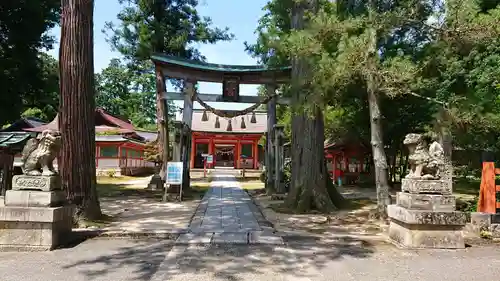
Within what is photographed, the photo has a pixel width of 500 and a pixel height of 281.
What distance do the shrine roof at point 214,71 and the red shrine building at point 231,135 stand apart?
14193 mm

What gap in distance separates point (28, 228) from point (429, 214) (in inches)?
231

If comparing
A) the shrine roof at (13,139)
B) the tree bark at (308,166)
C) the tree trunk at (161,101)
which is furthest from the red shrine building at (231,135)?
the shrine roof at (13,139)

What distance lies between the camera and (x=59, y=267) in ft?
14.8

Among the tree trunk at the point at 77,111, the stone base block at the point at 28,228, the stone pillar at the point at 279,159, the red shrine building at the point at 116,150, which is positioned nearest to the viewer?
the stone base block at the point at 28,228

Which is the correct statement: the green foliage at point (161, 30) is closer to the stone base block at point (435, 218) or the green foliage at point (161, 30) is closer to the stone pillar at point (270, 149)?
the stone pillar at point (270, 149)

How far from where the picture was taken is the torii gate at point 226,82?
1388 cm

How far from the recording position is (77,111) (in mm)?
7461

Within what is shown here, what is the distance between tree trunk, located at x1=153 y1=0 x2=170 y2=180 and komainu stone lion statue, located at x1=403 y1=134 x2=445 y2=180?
11.1m

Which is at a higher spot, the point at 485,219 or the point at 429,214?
the point at 429,214

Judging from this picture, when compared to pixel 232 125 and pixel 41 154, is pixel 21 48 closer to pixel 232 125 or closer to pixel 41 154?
pixel 41 154

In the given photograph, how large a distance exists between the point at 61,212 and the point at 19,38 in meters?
12.6

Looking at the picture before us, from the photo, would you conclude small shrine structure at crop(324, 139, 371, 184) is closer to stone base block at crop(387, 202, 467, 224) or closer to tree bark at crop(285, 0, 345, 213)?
tree bark at crop(285, 0, 345, 213)

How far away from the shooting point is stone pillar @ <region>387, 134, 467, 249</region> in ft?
18.0

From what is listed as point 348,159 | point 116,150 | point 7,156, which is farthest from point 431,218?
point 116,150
